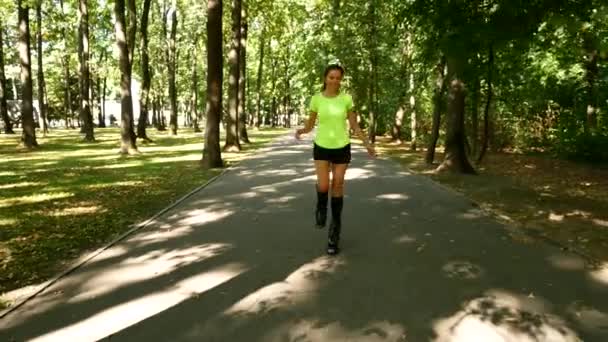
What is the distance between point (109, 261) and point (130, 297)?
1386mm

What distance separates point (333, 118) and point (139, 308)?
299 cm

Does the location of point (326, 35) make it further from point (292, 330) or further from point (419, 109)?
point (292, 330)

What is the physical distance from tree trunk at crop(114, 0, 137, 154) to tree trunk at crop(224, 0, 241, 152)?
157 inches

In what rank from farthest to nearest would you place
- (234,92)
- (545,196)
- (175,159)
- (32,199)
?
(234,92) < (175,159) < (545,196) < (32,199)

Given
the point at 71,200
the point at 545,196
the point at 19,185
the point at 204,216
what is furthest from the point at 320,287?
the point at 19,185

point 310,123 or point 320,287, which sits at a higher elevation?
point 310,123

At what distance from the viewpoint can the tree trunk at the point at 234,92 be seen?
2300 cm

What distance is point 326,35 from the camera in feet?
97.7

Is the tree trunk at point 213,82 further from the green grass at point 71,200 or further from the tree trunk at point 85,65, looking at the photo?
the tree trunk at point 85,65


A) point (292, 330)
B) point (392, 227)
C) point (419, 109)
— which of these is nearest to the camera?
point (292, 330)

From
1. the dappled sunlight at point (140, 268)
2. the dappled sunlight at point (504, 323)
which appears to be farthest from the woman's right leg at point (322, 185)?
the dappled sunlight at point (504, 323)

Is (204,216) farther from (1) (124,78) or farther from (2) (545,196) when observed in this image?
(1) (124,78)

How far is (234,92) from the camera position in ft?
78.1

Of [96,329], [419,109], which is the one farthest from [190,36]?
[96,329]
